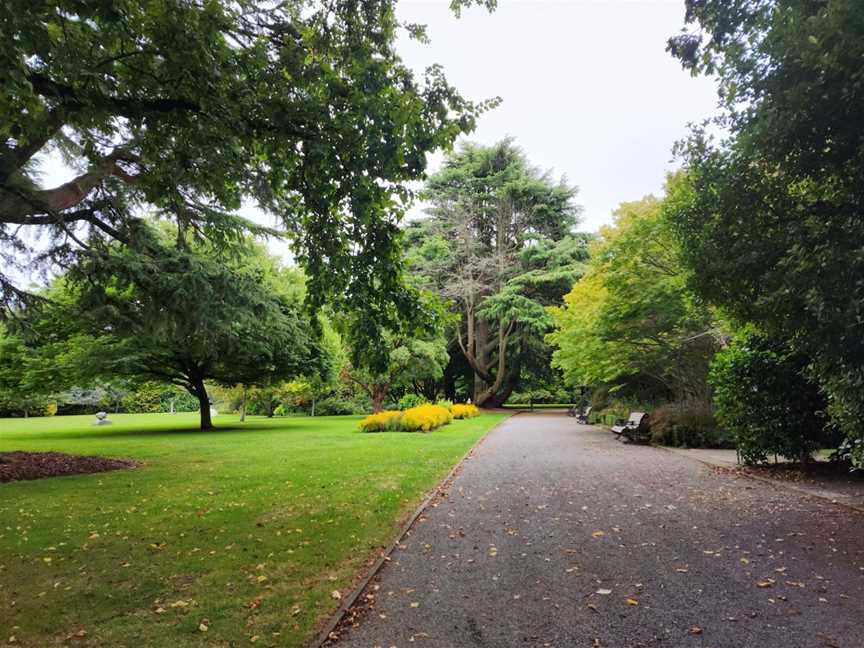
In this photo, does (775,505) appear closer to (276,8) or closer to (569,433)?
(276,8)

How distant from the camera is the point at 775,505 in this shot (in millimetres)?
6906

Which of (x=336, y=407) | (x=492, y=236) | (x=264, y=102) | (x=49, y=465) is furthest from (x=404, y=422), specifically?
(x=492, y=236)

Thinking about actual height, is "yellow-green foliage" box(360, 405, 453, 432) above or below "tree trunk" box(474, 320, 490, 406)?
below

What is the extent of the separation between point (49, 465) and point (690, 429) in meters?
14.9

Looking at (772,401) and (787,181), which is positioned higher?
(787,181)

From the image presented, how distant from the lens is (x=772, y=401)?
30.3ft

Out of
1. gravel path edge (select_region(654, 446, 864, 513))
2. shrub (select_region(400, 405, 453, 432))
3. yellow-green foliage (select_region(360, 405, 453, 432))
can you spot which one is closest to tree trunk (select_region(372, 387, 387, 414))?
shrub (select_region(400, 405, 453, 432))

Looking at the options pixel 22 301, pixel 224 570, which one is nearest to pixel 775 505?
pixel 224 570

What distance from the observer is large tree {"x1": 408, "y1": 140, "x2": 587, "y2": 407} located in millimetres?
34500

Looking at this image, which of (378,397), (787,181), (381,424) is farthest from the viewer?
(378,397)

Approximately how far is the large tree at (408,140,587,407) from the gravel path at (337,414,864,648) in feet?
86.4

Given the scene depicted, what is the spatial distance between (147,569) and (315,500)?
9.41 feet

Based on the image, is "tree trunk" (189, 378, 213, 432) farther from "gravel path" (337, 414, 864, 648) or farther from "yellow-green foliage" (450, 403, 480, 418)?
"gravel path" (337, 414, 864, 648)

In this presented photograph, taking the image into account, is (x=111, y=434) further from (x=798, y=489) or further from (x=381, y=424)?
(x=798, y=489)
